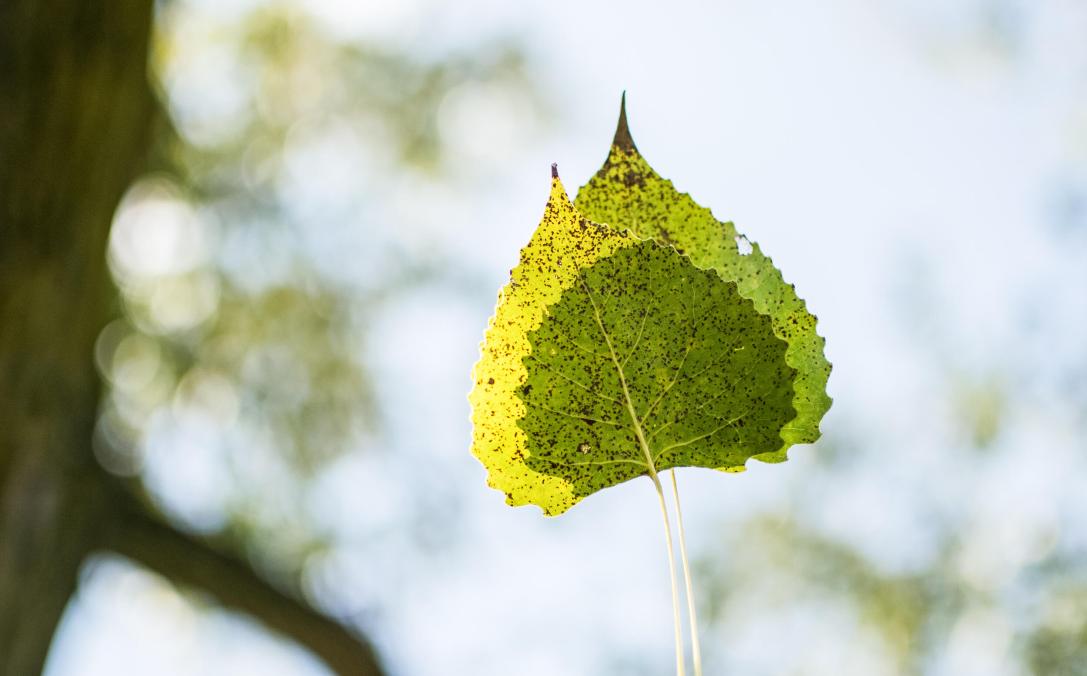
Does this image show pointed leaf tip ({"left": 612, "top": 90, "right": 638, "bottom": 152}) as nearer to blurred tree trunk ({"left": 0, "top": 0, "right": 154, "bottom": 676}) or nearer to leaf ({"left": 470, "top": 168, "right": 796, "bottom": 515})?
leaf ({"left": 470, "top": 168, "right": 796, "bottom": 515})

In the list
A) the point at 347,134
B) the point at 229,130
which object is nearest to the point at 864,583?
the point at 347,134

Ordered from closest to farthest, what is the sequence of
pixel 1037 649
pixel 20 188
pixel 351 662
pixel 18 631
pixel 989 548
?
pixel 20 188
pixel 18 631
pixel 1037 649
pixel 351 662
pixel 989 548

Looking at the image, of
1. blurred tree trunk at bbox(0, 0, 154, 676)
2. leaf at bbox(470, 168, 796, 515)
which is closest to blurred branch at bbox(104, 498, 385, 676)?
blurred tree trunk at bbox(0, 0, 154, 676)

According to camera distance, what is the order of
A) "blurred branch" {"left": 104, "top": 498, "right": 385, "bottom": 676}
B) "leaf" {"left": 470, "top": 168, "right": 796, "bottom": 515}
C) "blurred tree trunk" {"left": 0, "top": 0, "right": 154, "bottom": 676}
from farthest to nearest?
1. "blurred branch" {"left": 104, "top": 498, "right": 385, "bottom": 676}
2. "blurred tree trunk" {"left": 0, "top": 0, "right": 154, "bottom": 676}
3. "leaf" {"left": 470, "top": 168, "right": 796, "bottom": 515}

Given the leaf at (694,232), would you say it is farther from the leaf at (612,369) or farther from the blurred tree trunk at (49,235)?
the blurred tree trunk at (49,235)

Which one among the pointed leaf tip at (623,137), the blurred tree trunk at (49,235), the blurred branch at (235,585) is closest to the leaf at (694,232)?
the pointed leaf tip at (623,137)

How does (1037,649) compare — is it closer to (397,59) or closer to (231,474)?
(231,474)
